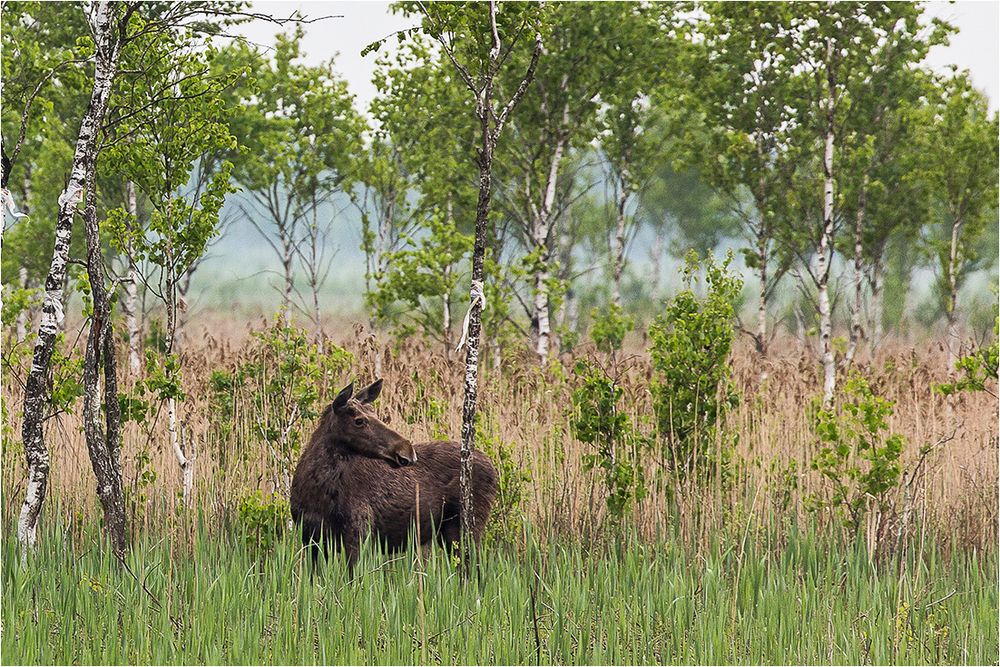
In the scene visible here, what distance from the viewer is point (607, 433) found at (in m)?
8.20

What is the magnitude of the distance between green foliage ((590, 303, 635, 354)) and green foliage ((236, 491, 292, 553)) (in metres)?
3.54

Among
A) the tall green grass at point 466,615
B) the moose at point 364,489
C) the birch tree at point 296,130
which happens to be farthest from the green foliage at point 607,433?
the birch tree at point 296,130

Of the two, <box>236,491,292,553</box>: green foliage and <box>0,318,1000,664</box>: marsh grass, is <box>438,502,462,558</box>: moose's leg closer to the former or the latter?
<box>0,318,1000,664</box>: marsh grass

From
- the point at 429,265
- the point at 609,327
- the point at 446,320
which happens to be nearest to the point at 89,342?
the point at 429,265

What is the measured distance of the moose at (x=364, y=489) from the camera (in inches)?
264

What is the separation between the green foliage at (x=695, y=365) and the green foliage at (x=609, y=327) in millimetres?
1333

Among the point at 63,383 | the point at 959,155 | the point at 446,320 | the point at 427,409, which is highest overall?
the point at 959,155

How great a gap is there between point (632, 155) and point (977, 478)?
1517cm

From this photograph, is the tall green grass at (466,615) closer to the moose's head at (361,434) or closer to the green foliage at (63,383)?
the moose's head at (361,434)

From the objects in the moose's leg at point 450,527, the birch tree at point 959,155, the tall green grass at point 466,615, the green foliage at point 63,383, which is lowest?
the tall green grass at point 466,615

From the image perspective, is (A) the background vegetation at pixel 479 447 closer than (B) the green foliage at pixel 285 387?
Yes

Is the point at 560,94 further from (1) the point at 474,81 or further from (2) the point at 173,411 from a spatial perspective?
(2) the point at 173,411

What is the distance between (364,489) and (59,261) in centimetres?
251

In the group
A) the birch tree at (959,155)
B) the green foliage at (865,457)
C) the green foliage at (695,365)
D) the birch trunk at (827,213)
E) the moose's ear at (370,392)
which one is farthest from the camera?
the birch tree at (959,155)
